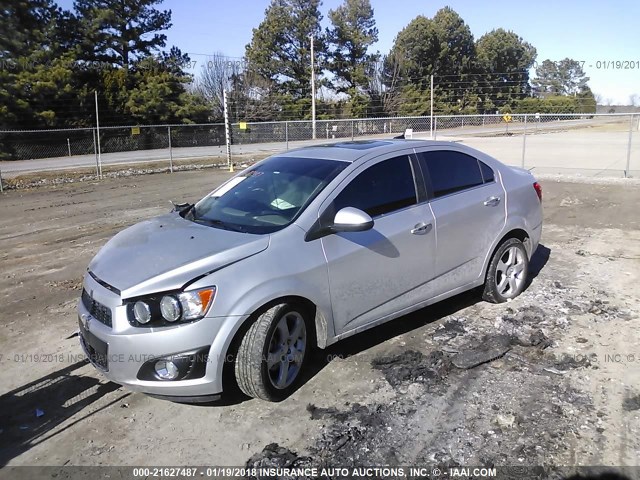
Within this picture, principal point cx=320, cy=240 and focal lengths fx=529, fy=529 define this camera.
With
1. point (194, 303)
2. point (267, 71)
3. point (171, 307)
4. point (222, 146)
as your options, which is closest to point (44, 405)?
point (171, 307)

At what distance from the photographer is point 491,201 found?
4.97m

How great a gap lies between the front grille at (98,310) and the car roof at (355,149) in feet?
6.81

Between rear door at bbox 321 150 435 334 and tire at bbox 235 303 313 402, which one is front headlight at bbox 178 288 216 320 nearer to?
tire at bbox 235 303 313 402

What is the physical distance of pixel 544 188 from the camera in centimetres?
1325

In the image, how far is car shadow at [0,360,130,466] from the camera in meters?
3.26

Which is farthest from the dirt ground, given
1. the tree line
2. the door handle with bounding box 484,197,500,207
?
the tree line

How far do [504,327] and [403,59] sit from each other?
6080cm

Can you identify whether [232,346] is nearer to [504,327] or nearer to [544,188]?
[504,327]

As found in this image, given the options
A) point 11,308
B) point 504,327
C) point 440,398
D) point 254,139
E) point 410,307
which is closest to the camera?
point 440,398

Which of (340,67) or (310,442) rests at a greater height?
(340,67)

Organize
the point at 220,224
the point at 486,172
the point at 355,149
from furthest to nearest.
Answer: the point at 486,172, the point at 355,149, the point at 220,224

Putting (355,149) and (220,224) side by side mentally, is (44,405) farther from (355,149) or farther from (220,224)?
(355,149)

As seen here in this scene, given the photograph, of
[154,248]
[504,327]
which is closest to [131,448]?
[154,248]

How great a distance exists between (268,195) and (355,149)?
87cm
